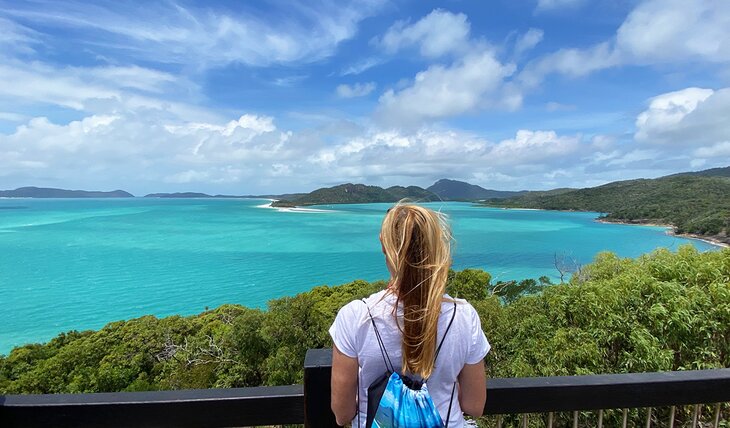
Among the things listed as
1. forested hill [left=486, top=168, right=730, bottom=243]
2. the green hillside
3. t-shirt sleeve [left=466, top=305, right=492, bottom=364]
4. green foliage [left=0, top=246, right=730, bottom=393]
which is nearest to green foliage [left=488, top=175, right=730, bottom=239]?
forested hill [left=486, top=168, right=730, bottom=243]

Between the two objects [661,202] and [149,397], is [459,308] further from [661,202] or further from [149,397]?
[661,202]

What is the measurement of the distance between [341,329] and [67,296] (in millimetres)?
46142

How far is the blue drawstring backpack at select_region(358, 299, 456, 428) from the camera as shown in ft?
3.08

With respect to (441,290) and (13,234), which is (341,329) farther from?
(13,234)

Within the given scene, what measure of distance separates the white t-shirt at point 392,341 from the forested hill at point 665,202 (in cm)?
6441

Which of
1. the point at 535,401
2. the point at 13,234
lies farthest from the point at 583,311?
the point at 13,234

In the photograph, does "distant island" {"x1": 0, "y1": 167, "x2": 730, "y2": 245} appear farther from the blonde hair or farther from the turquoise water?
the blonde hair

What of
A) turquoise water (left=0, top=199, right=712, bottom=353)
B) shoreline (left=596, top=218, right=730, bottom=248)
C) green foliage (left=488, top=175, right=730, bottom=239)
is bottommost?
turquoise water (left=0, top=199, right=712, bottom=353)

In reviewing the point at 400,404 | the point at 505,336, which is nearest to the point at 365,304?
the point at 400,404

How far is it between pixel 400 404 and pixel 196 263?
54498mm

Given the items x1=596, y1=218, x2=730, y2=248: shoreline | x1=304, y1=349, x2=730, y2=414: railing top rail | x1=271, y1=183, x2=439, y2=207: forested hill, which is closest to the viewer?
x1=304, y1=349, x2=730, y2=414: railing top rail

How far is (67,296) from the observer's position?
120 ft

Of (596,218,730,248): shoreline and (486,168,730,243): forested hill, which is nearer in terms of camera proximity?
(596,218,730,248): shoreline

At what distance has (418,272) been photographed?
102 cm
